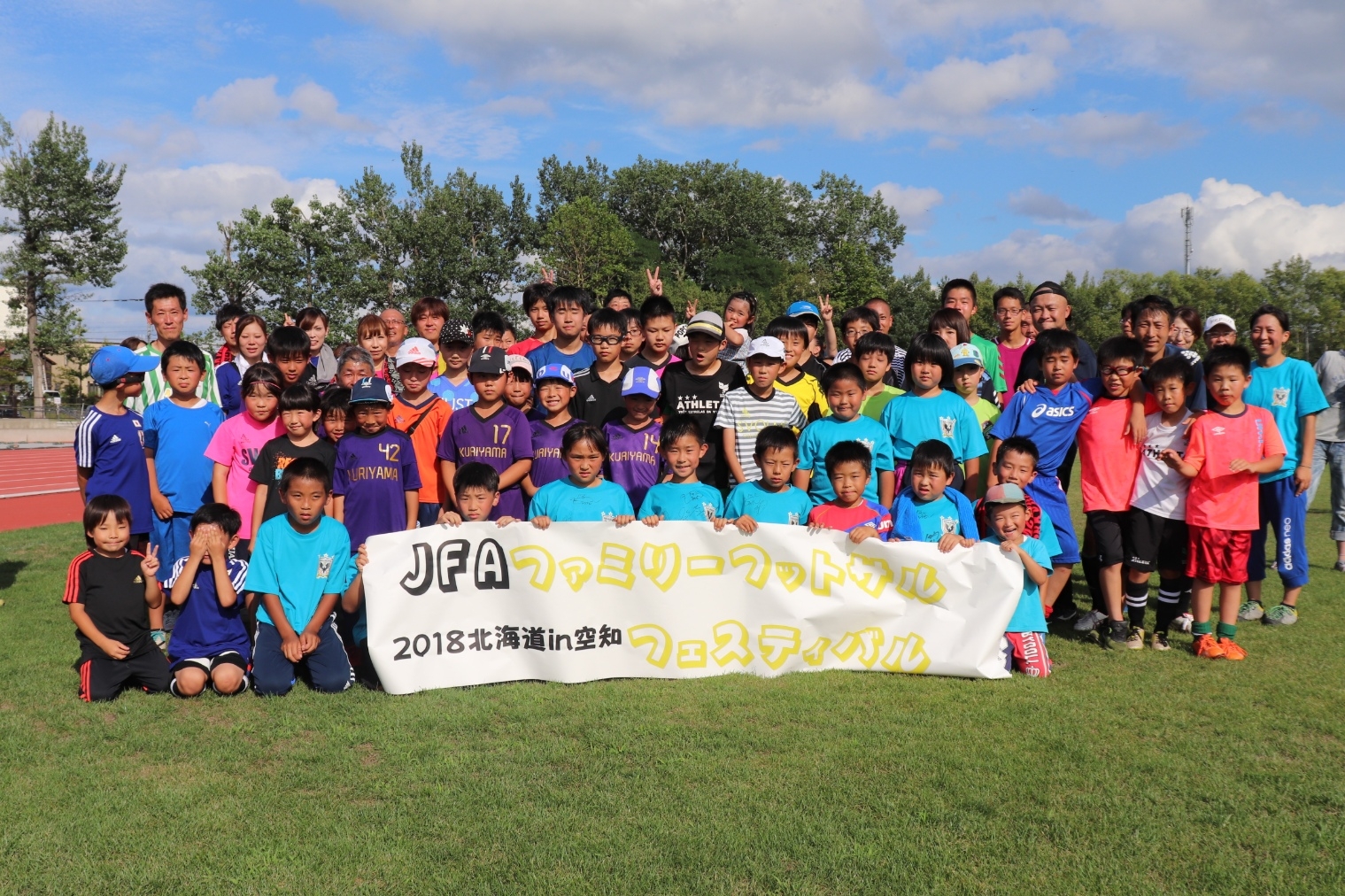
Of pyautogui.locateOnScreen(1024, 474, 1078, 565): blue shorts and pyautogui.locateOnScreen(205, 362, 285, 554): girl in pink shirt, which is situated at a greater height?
pyautogui.locateOnScreen(205, 362, 285, 554): girl in pink shirt

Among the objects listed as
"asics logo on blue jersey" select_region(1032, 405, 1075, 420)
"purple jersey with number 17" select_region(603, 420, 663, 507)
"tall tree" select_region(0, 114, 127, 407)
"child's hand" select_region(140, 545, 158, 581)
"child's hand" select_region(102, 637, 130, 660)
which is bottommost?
"child's hand" select_region(102, 637, 130, 660)

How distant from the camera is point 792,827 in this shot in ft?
11.8

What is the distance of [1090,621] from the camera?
22.8 feet

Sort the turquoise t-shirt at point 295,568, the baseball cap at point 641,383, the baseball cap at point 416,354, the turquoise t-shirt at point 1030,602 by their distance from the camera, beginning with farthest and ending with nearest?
the baseball cap at point 416,354 → the baseball cap at point 641,383 → the turquoise t-shirt at point 1030,602 → the turquoise t-shirt at point 295,568

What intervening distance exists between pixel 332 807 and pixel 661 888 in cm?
158

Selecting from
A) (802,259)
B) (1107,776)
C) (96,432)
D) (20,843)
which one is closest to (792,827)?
(1107,776)

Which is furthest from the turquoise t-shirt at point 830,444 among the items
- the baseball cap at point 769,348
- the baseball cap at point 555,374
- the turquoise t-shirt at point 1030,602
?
the baseball cap at point 555,374

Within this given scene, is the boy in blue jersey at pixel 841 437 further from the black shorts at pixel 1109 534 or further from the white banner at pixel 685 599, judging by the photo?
the black shorts at pixel 1109 534

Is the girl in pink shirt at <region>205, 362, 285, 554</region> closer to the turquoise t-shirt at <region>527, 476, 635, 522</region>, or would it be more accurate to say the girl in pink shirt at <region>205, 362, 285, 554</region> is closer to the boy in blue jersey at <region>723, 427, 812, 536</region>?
the turquoise t-shirt at <region>527, 476, 635, 522</region>

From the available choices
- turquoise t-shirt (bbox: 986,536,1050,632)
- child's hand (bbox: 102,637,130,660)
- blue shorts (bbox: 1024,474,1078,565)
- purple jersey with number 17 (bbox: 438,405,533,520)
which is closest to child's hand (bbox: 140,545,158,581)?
child's hand (bbox: 102,637,130,660)

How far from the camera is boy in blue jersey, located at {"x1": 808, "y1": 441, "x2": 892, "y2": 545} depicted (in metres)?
5.78

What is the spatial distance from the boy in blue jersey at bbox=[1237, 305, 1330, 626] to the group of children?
2 cm

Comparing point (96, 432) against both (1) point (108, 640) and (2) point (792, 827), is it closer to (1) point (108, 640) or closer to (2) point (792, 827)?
(1) point (108, 640)

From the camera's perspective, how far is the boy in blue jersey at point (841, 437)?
20.2 ft
